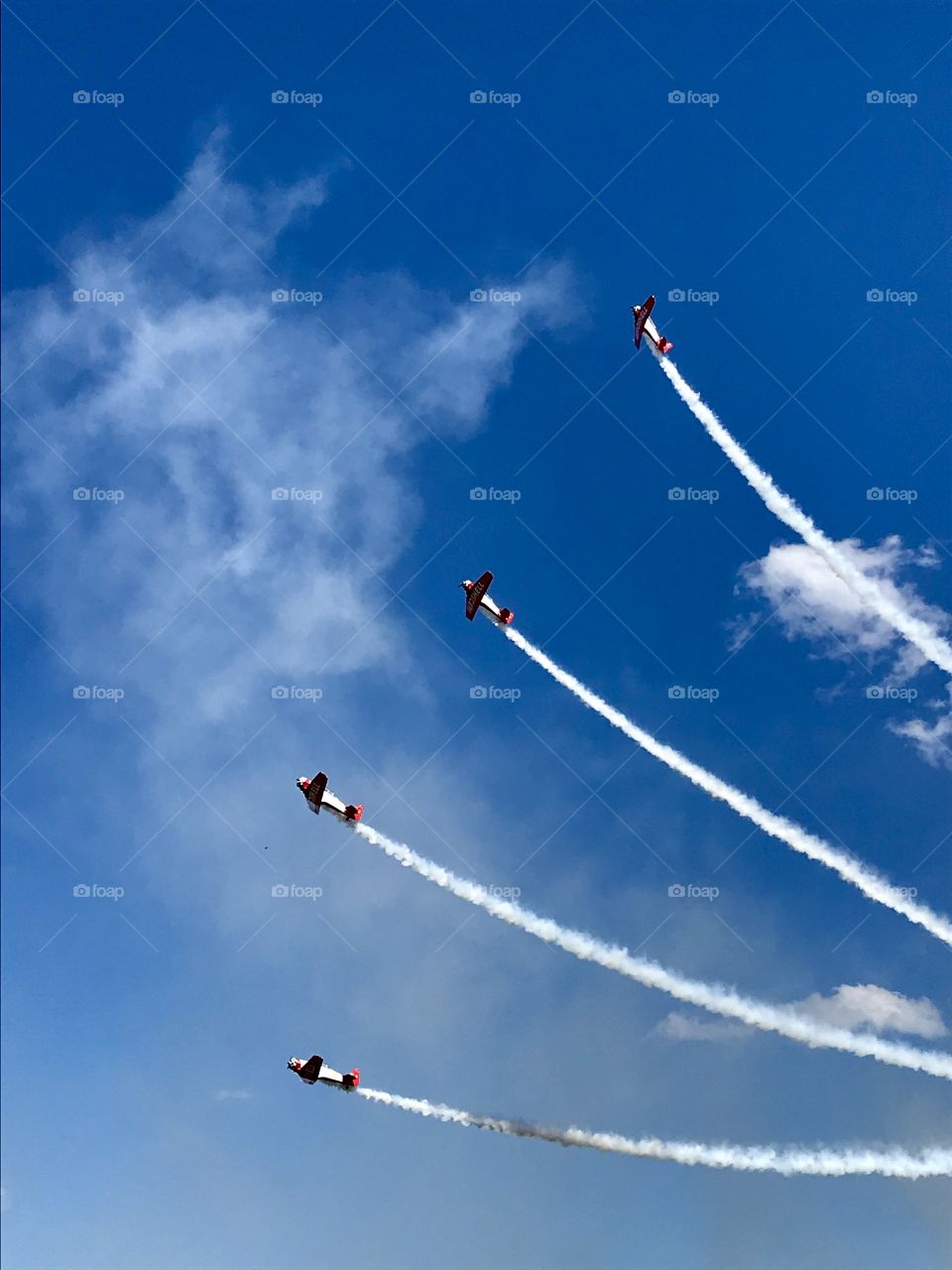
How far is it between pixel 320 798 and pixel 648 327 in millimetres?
52459

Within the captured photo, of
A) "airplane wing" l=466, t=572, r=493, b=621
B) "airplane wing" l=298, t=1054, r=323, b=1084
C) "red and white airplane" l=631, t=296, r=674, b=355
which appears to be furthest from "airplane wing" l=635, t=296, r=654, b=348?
"airplane wing" l=298, t=1054, r=323, b=1084

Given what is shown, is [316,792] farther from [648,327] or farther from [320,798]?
[648,327]

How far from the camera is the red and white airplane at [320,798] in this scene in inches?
3531

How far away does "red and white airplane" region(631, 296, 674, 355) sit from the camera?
94812mm

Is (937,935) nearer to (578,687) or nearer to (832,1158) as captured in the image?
A: (832,1158)

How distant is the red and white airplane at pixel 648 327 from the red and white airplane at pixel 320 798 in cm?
4955

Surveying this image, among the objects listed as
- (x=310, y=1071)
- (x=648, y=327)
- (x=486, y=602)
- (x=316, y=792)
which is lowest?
(x=310, y=1071)

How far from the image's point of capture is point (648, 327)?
3792 inches

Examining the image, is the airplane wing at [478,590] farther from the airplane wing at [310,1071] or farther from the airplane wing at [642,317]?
the airplane wing at [310,1071]

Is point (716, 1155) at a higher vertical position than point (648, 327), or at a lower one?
lower

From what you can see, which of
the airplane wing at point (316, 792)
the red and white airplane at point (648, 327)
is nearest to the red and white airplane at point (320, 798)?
the airplane wing at point (316, 792)

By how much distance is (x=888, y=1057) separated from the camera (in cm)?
7619

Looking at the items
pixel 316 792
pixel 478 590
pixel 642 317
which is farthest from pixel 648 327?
pixel 316 792

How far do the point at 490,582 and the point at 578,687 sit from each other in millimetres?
12525
